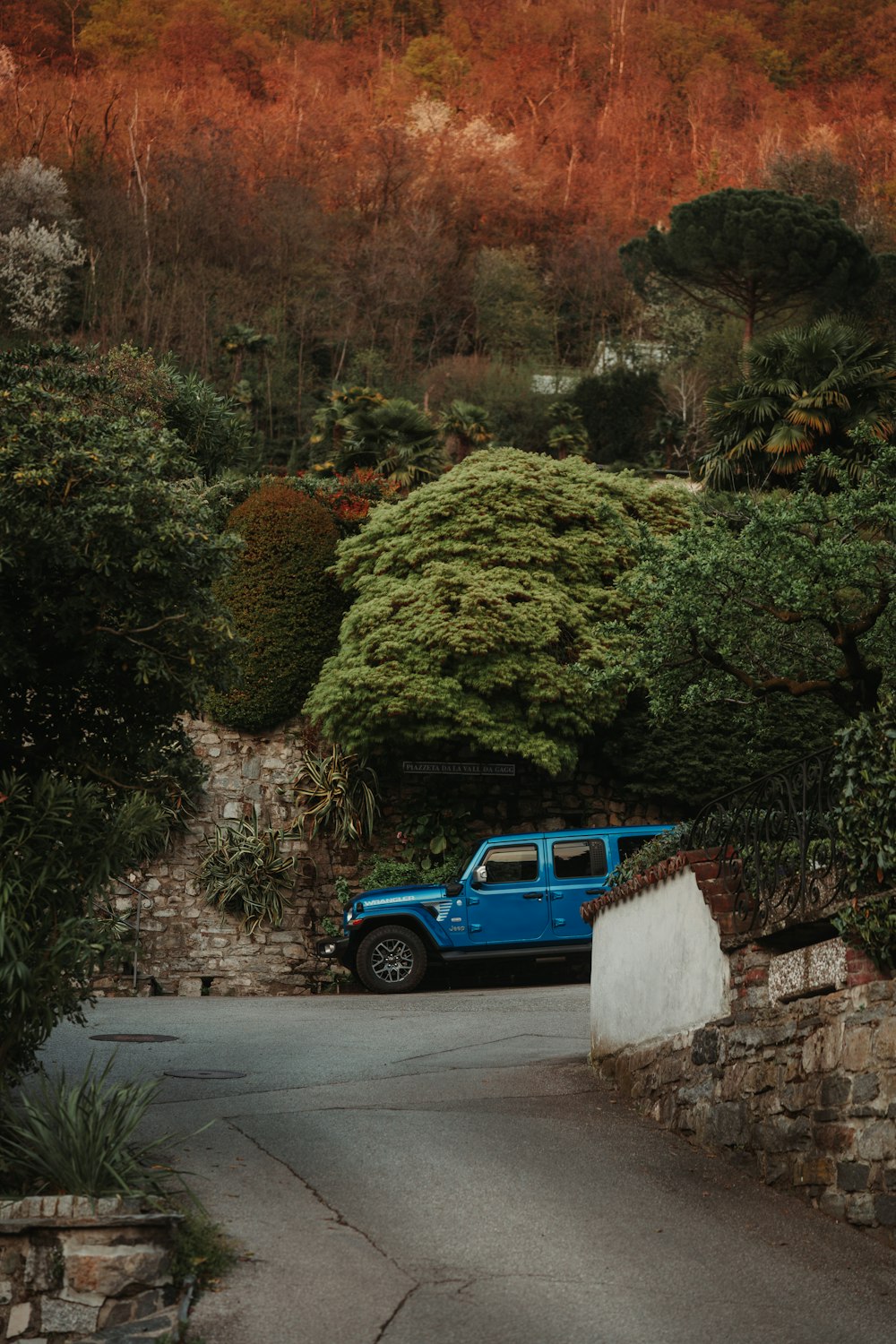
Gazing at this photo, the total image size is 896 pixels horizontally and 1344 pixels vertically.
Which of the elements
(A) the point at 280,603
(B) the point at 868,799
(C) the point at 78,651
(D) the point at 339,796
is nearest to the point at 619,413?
(A) the point at 280,603

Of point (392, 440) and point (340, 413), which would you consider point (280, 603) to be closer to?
point (392, 440)

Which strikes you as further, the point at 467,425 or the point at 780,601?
the point at 467,425

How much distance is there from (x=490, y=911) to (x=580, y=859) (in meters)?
1.31

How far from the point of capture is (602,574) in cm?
2159

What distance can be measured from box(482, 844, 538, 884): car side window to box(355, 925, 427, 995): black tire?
1367mm

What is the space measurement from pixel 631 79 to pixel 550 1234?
73306 mm

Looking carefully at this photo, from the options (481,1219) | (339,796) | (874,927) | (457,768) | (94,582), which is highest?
(94,582)

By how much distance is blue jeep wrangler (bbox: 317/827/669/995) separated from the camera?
56.4 feet

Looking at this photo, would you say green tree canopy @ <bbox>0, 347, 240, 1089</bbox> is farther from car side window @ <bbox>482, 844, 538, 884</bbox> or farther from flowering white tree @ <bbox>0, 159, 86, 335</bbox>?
flowering white tree @ <bbox>0, 159, 86, 335</bbox>

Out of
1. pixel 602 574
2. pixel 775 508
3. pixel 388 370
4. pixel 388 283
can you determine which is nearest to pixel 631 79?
pixel 388 283

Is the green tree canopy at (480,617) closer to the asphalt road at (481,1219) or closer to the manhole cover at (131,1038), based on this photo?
the manhole cover at (131,1038)

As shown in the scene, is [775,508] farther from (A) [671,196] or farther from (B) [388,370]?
(A) [671,196]

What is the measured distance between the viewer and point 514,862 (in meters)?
17.3

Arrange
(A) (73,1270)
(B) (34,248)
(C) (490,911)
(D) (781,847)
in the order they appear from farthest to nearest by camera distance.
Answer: (B) (34,248) < (C) (490,911) < (D) (781,847) < (A) (73,1270)
